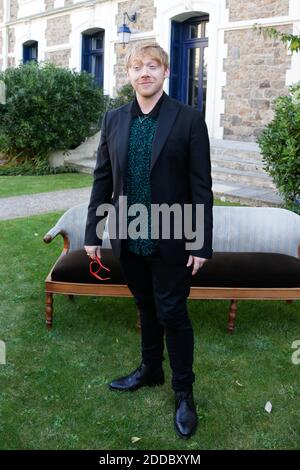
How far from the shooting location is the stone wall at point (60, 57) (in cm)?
1717

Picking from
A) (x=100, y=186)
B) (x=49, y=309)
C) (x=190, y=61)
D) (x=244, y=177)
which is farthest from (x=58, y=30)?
(x=100, y=186)

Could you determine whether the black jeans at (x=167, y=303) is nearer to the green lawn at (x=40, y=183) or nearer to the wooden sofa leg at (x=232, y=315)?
the wooden sofa leg at (x=232, y=315)

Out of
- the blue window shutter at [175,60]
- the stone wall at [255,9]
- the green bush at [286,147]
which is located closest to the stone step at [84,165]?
the blue window shutter at [175,60]

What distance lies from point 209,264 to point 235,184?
5285 mm

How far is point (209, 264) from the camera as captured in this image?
3928 mm

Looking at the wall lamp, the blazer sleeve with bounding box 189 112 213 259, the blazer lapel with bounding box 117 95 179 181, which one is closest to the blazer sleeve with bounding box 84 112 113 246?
the blazer lapel with bounding box 117 95 179 181

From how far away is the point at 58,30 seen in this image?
57.2 feet

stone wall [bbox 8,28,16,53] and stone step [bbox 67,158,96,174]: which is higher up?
stone wall [bbox 8,28,16,53]

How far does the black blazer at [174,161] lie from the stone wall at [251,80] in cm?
871

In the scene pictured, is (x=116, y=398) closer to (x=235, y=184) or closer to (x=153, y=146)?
(x=153, y=146)

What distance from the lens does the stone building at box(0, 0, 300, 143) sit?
10.8m

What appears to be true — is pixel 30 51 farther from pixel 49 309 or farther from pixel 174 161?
pixel 174 161

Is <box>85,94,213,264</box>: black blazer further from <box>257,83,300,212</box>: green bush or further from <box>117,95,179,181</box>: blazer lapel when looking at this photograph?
<box>257,83,300,212</box>: green bush

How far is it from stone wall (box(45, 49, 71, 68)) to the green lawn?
7049 mm
